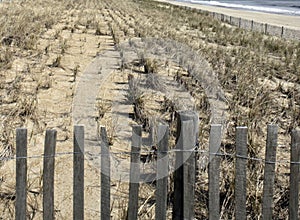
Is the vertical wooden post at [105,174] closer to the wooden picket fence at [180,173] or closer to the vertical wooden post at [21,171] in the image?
the wooden picket fence at [180,173]

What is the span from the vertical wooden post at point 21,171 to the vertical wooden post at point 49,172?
5.3 inches

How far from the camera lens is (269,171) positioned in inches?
123

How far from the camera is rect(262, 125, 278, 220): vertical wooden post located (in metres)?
3.06

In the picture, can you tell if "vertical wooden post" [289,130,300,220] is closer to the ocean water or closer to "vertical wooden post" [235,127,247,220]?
"vertical wooden post" [235,127,247,220]

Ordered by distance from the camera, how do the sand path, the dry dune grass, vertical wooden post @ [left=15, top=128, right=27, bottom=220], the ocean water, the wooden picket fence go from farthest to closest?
the ocean water
the sand path
the dry dune grass
the wooden picket fence
vertical wooden post @ [left=15, top=128, right=27, bottom=220]

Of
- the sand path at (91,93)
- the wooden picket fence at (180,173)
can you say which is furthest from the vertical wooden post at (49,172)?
the sand path at (91,93)

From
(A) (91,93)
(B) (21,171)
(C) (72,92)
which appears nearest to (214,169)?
(B) (21,171)

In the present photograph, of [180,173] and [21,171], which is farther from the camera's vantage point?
[180,173]

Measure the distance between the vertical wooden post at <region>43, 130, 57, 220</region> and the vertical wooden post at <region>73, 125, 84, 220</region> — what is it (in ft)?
0.48

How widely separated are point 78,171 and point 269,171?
1344 mm

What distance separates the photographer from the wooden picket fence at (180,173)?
A: 2979 mm

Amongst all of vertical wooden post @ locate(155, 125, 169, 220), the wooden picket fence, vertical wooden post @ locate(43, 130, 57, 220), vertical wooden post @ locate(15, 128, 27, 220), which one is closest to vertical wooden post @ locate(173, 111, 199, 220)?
the wooden picket fence

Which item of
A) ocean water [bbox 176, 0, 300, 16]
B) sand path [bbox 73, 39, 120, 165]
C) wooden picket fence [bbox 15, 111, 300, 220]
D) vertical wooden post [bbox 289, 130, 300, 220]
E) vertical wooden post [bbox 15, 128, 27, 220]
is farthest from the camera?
ocean water [bbox 176, 0, 300, 16]

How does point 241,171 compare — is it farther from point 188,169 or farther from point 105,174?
point 105,174
